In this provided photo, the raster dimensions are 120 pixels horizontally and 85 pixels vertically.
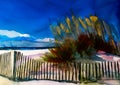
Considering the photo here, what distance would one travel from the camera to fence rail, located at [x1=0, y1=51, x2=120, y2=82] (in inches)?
85.0

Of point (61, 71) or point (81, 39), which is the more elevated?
point (81, 39)

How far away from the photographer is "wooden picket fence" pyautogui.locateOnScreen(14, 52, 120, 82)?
2.16 meters

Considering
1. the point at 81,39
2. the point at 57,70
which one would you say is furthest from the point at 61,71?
the point at 81,39

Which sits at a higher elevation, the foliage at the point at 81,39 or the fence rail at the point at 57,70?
the foliage at the point at 81,39

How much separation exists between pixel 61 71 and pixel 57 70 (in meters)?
0.03

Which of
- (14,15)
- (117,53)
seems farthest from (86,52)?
(14,15)

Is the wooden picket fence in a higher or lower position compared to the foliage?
lower

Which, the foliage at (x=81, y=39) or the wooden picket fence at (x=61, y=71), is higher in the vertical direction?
the foliage at (x=81, y=39)

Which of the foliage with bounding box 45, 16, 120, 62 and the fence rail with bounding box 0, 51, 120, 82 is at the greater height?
the foliage with bounding box 45, 16, 120, 62

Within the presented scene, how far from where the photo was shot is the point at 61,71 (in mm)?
2162

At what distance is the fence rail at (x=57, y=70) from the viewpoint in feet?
7.08

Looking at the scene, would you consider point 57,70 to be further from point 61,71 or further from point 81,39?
point 81,39

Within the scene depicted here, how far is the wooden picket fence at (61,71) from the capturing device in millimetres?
2158

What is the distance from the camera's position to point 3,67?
2160 mm
